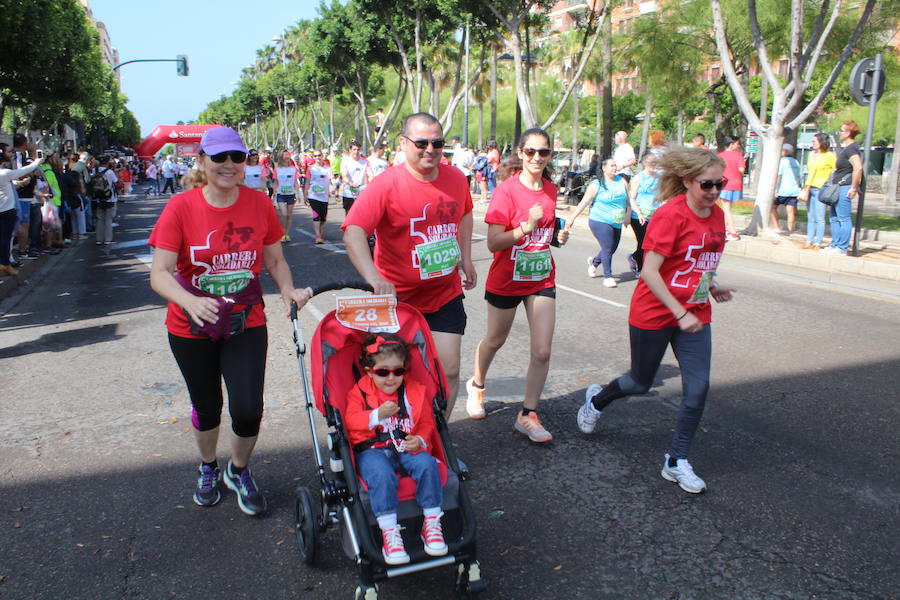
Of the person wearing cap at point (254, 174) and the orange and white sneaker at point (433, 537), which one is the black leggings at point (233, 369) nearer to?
the orange and white sneaker at point (433, 537)

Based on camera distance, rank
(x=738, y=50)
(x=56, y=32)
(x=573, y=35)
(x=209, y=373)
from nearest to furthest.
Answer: (x=209, y=373)
(x=56, y=32)
(x=738, y=50)
(x=573, y=35)

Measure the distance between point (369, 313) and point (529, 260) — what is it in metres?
1.41

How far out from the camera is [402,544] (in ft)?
9.43

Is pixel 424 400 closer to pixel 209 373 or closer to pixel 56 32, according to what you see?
pixel 209 373

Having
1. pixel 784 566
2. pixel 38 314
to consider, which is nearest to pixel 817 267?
pixel 784 566

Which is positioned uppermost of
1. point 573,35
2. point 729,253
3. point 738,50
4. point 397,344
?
point 573,35

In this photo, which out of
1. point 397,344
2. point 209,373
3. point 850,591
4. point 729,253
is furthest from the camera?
point 729,253

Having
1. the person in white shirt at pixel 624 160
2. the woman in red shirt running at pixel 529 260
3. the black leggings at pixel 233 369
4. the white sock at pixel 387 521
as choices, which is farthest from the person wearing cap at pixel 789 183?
the white sock at pixel 387 521

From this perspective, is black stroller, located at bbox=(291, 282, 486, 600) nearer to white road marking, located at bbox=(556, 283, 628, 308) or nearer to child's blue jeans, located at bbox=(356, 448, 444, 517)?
child's blue jeans, located at bbox=(356, 448, 444, 517)

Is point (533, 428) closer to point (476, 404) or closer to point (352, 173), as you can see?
point (476, 404)

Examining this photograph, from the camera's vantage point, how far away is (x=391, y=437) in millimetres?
3213

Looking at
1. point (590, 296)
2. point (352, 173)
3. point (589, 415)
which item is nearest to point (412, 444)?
point (589, 415)

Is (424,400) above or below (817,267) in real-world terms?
above

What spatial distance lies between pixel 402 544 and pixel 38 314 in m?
7.67
